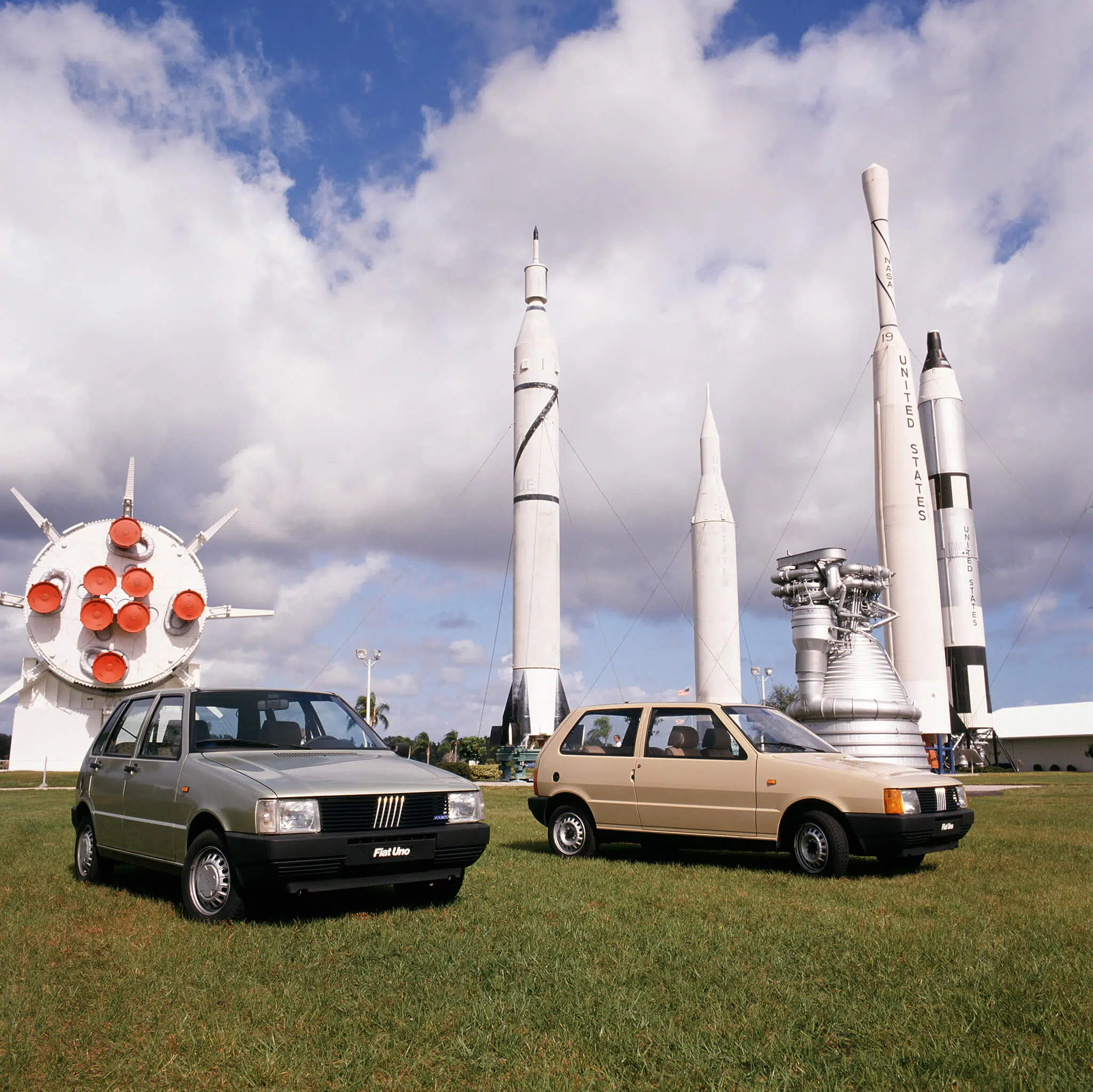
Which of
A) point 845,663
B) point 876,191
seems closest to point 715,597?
point 845,663

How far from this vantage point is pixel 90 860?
349 inches

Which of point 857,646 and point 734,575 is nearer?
point 857,646

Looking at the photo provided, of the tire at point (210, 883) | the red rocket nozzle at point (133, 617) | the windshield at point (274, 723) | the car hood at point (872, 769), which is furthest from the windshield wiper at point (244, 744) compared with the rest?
the red rocket nozzle at point (133, 617)

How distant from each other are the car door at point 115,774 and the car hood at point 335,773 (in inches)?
54.7

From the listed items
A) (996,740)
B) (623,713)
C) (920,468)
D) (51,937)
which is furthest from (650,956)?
(996,740)

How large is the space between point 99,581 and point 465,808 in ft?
149

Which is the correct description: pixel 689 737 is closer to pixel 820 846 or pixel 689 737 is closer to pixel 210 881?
pixel 820 846

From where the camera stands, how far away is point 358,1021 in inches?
179

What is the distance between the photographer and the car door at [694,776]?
9570 millimetres

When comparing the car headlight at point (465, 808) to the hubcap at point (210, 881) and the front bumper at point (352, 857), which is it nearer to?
the front bumper at point (352, 857)

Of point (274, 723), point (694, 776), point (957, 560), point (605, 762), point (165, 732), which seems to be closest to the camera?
point (165, 732)

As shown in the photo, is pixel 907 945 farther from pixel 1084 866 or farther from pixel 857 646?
pixel 857 646

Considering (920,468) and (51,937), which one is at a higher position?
(920,468)

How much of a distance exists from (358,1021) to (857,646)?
24162 millimetres
